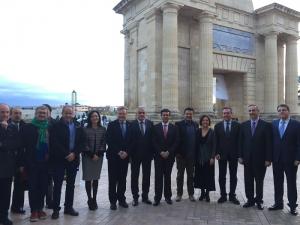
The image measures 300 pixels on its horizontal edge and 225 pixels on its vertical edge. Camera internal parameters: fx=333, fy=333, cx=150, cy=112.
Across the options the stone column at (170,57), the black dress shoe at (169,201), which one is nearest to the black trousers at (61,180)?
the black dress shoe at (169,201)

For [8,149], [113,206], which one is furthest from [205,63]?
[8,149]

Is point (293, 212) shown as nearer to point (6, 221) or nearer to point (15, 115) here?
point (6, 221)

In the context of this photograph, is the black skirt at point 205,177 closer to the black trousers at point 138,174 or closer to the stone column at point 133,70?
the black trousers at point 138,174

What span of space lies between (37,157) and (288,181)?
5.07 meters

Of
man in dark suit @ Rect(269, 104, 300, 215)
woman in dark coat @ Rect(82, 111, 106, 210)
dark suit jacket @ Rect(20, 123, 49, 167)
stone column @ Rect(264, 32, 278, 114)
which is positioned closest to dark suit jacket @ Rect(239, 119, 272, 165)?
man in dark suit @ Rect(269, 104, 300, 215)

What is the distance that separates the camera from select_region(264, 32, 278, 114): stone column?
932 inches

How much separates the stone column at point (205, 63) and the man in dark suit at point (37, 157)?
14.8 m

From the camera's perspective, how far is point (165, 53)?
62.2 feet

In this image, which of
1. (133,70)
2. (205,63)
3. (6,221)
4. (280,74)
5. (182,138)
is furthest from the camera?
(280,74)

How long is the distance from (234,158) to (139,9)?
16.2 m

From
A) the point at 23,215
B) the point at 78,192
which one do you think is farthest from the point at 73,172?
the point at 78,192

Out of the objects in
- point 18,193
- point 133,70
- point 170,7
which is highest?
point 170,7

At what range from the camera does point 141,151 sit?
746 centimetres

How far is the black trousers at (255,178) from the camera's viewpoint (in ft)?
23.7
